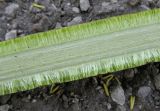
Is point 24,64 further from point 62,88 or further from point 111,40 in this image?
point 111,40

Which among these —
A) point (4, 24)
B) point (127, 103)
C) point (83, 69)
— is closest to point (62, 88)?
point (83, 69)

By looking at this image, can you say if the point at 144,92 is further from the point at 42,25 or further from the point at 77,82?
the point at 42,25

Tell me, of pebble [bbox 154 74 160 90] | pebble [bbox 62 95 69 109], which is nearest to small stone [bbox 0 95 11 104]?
pebble [bbox 62 95 69 109]

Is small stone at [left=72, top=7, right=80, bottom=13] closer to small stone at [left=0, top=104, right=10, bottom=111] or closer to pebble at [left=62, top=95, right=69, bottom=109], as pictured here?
pebble at [left=62, top=95, right=69, bottom=109]

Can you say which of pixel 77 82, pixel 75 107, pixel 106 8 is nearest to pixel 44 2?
pixel 106 8

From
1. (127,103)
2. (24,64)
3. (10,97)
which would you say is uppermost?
(24,64)

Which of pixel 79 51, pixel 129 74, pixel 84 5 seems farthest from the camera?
pixel 84 5
